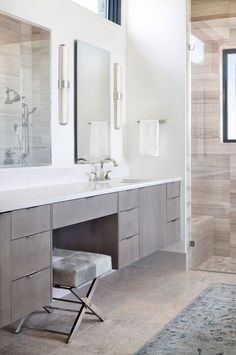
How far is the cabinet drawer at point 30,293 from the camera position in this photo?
2.46 meters

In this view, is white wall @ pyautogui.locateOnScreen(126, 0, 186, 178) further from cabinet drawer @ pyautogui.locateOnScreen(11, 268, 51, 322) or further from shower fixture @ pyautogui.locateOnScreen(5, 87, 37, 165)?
cabinet drawer @ pyautogui.locateOnScreen(11, 268, 51, 322)

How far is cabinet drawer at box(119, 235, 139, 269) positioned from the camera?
351 cm

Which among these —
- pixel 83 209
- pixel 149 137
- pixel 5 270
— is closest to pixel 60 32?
pixel 149 137

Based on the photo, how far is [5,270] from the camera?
2371 mm

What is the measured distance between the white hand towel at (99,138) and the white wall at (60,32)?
27 cm

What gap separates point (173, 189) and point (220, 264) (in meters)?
0.80

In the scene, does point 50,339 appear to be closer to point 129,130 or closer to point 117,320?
point 117,320

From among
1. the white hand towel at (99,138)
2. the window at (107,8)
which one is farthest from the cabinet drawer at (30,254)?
the window at (107,8)

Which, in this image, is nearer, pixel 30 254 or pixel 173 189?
pixel 30 254

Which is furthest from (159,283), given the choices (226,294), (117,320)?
(117,320)

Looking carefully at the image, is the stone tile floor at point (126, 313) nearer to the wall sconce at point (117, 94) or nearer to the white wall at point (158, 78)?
the white wall at point (158, 78)

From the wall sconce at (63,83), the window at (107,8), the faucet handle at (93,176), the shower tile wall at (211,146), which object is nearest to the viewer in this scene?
the wall sconce at (63,83)

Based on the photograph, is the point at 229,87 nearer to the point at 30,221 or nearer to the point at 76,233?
the point at 76,233

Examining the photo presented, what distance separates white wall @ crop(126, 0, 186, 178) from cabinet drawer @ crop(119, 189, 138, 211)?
0.94m
